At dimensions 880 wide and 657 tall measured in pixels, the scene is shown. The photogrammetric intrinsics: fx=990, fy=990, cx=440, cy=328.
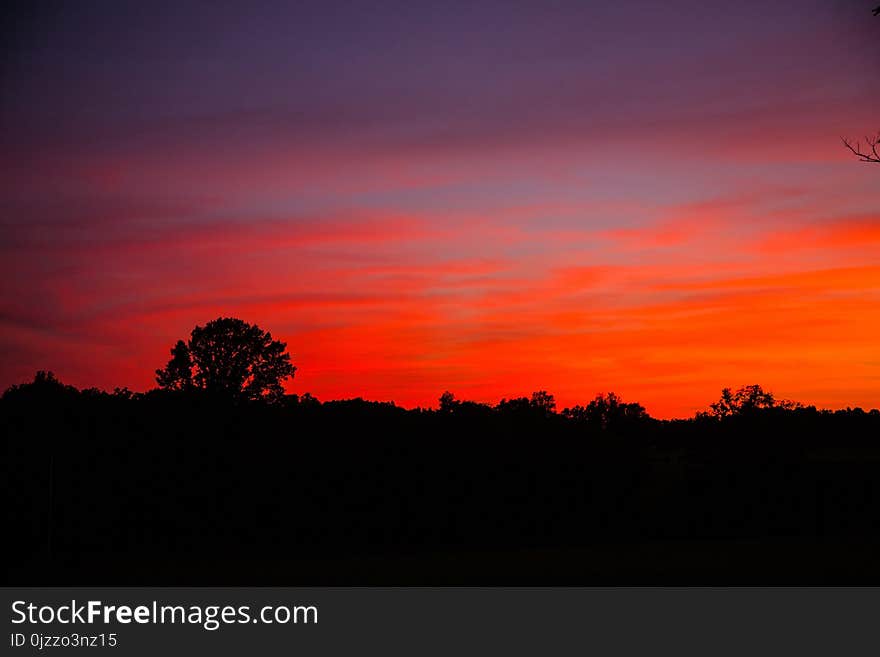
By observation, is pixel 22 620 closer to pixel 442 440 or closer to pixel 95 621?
pixel 95 621

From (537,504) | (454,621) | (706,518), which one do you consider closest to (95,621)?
(454,621)

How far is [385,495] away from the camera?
22.5 m

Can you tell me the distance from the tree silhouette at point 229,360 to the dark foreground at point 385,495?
27.1 metres

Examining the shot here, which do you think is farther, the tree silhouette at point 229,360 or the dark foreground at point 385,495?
the tree silhouette at point 229,360

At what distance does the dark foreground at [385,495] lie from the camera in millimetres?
19016

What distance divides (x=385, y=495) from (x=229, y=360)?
102 feet

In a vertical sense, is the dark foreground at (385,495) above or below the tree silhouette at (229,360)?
below

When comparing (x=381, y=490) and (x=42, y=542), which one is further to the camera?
(x=381, y=490)

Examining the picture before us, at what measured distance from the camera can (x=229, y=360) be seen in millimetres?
51875

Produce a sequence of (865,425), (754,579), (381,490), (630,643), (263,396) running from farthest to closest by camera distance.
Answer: (263,396)
(865,425)
(381,490)
(754,579)
(630,643)

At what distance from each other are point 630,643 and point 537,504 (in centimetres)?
1410

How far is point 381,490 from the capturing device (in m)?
22.5

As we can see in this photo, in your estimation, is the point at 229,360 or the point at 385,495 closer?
the point at 385,495

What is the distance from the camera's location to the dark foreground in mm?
19016
